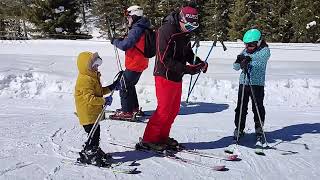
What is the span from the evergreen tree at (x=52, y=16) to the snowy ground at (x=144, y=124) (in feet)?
86.0

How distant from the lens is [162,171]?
240 inches

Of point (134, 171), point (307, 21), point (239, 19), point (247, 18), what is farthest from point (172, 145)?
point (247, 18)

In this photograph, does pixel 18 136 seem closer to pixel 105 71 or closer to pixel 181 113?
pixel 181 113

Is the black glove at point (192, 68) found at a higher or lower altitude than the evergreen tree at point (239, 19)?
lower

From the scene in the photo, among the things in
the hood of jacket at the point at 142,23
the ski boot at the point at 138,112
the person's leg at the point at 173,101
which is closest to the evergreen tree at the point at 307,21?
the ski boot at the point at 138,112

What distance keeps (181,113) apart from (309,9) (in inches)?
1216

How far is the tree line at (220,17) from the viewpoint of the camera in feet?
124

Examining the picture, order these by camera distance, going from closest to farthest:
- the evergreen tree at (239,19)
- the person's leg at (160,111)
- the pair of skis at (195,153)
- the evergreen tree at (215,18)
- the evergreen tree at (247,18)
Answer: the pair of skis at (195,153) < the person's leg at (160,111) < the evergreen tree at (247,18) < the evergreen tree at (239,19) < the evergreen tree at (215,18)

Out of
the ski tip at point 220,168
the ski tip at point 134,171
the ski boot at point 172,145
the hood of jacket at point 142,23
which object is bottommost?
the ski tip at point 220,168

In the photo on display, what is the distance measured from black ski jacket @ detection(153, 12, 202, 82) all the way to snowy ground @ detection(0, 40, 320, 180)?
121 centimetres

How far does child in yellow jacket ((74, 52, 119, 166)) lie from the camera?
5898mm

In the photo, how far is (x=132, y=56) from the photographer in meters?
8.45

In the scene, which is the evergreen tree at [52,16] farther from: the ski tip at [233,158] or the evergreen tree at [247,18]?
the ski tip at [233,158]

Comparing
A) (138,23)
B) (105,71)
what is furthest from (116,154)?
(105,71)
